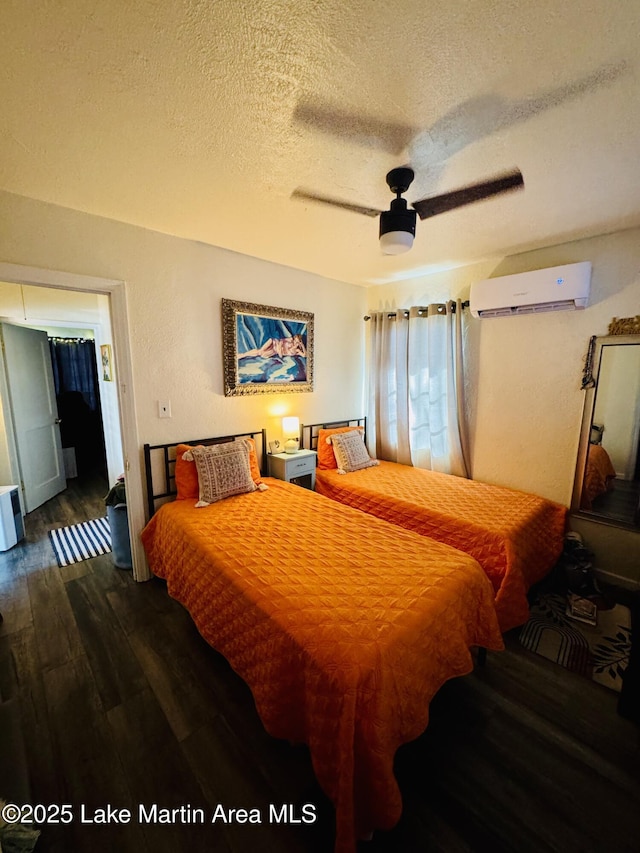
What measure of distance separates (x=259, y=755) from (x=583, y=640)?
1954 millimetres

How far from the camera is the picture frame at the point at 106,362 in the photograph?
10.2 feet

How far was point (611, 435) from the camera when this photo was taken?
2383 mm

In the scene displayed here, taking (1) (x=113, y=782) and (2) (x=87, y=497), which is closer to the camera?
(1) (x=113, y=782)

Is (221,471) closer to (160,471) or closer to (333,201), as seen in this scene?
(160,471)

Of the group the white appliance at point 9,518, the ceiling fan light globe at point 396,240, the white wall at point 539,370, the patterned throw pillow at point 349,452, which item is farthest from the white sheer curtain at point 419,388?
the white appliance at point 9,518

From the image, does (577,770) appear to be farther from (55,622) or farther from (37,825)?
(55,622)

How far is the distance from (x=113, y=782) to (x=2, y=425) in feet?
11.4

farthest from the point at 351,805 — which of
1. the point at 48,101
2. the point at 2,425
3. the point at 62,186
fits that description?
the point at 2,425

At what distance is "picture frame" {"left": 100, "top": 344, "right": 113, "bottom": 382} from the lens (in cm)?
311

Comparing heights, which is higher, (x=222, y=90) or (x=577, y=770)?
(x=222, y=90)

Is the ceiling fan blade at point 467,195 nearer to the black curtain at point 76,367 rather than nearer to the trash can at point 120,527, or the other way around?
the trash can at point 120,527

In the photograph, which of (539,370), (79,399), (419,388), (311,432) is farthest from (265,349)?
(79,399)

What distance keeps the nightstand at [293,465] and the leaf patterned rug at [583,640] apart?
6.45 ft

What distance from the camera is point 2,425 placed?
329cm
